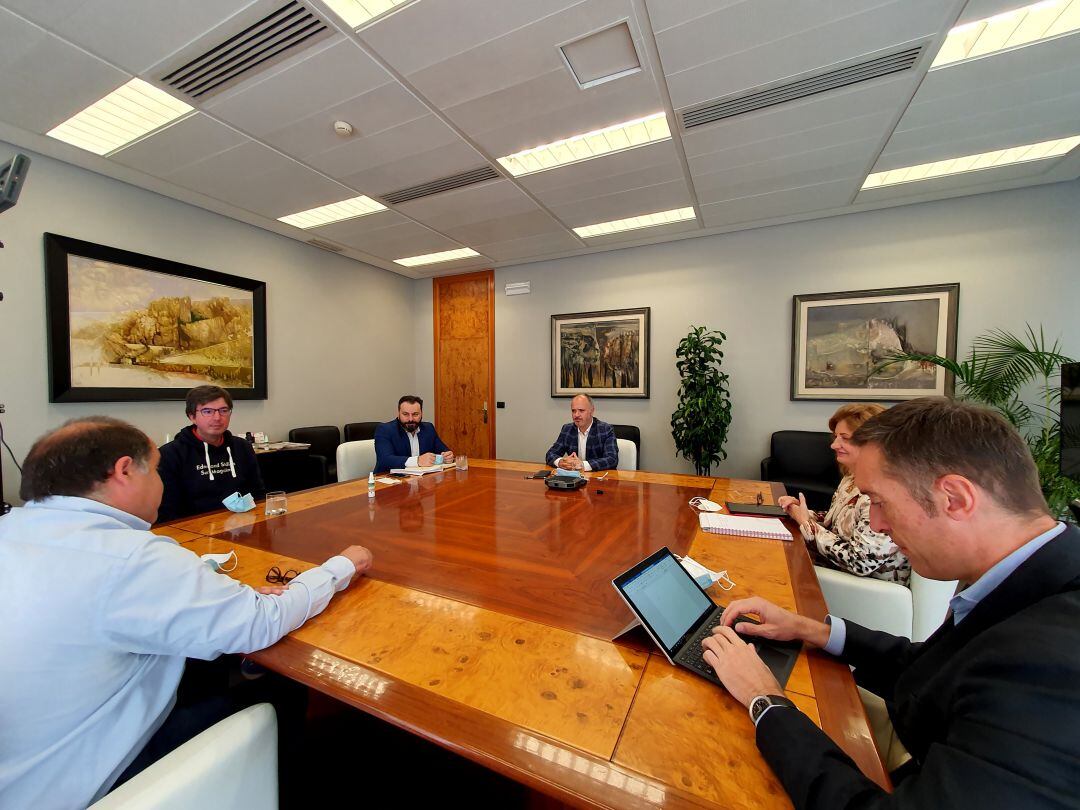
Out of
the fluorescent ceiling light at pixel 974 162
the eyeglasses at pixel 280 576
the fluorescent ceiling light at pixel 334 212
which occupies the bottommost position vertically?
the eyeglasses at pixel 280 576

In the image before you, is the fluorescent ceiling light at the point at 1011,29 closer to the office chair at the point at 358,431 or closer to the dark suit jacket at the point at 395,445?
the dark suit jacket at the point at 395,445

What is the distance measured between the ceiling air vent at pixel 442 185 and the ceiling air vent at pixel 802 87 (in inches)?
56.8

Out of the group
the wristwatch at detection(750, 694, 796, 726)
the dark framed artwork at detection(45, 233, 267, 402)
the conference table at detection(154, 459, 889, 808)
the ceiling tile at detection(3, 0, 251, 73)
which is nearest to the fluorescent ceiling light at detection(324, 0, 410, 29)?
the ceiling tile at detection(3, 0, 251, 73)

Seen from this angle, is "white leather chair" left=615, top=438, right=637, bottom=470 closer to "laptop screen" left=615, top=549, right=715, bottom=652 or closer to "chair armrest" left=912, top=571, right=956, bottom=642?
"chair armrest" left=912, top=571, right=956, bottom=642

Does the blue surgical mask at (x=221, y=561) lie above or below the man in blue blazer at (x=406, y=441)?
below

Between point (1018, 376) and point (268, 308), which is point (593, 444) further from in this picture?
point (268, 308)

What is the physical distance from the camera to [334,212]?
3.96 metres

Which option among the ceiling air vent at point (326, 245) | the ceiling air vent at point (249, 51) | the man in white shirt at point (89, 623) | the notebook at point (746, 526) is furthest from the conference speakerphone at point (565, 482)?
the ceiling air vent at point (326, 245)

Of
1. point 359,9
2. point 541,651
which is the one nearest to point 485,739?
point 541,651

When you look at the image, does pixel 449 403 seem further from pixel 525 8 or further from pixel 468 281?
pixel 525 8

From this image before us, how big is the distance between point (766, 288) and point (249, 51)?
4456 millimetres

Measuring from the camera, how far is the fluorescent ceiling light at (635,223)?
402 cm

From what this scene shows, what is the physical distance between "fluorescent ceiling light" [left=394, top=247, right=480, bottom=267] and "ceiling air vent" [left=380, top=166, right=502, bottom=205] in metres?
1.37

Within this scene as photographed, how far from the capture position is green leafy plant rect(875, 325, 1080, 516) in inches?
131
